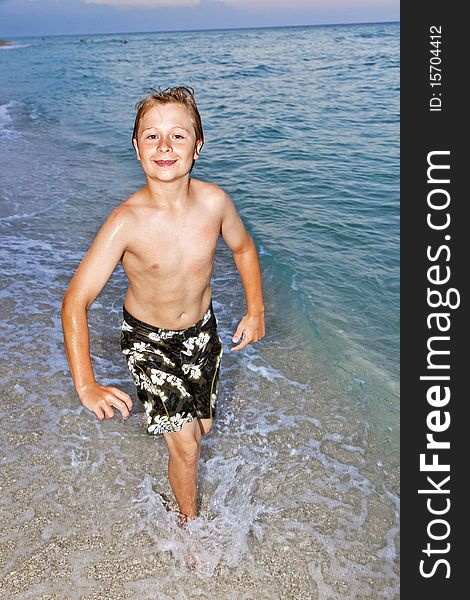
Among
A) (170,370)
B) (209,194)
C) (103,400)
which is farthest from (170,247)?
(103,400)

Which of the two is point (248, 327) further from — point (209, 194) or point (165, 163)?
point (165, 163)

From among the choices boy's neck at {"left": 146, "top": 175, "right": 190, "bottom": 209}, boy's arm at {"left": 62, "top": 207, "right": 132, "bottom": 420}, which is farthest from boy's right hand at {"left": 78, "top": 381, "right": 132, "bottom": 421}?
boy's neck at {"left": 146, "top": 175, "right": 190, "bottom": 209}

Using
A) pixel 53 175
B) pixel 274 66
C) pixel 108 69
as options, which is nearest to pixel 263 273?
pixel 53 175

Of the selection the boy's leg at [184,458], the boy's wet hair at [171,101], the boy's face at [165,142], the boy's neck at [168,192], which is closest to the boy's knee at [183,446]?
the boy's leg at [184,458]

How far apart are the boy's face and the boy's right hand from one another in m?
0.90

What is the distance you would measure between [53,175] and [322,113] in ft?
26.0

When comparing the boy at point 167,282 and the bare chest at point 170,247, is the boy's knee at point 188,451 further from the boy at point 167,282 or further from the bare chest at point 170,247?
the bare chest at point 170,247

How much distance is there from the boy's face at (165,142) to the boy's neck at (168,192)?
41 millimetres

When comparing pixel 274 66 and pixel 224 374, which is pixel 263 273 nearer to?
pixel 224 374

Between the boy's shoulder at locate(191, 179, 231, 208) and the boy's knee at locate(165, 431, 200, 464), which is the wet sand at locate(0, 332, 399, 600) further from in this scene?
the boy's shoulder at locate(191, 179, 231, 208)

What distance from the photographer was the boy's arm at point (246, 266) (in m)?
2.88

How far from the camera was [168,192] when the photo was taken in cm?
262

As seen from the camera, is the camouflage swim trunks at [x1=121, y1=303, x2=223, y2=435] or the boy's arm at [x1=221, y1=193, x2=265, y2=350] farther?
the boy's arm at [x1=221, y1=193, x2=265, y2=350]

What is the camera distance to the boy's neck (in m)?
2.60
